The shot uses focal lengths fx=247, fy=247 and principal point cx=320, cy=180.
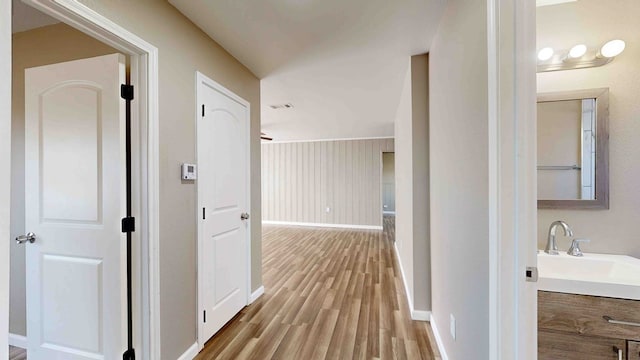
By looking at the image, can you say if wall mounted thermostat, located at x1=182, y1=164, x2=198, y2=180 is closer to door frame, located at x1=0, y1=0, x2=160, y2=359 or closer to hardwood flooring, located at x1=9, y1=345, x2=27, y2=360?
door frame, located at x1=0, y1=0, x2=160, y2=359

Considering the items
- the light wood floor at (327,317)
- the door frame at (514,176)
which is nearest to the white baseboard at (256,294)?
the light wood floor at (327,317)

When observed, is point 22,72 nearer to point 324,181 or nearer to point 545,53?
point 545,53

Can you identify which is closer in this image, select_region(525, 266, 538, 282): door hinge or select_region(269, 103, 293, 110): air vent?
select_region(525, 266, 538, 282): door hinge

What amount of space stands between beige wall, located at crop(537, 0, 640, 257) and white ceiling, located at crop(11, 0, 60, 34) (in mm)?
3171

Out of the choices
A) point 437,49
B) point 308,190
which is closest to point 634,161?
point 437,49

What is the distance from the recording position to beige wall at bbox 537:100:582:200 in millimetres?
1488

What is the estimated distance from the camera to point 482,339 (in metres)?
1.04

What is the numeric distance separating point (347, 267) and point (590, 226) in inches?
105

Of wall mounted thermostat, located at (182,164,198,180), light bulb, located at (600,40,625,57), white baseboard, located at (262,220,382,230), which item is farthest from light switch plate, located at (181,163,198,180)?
white baseboard, located at (262,220,382,230)

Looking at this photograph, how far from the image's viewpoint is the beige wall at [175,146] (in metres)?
1.52

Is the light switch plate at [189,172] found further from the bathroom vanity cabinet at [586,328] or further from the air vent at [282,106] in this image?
the air vent at [282,106]

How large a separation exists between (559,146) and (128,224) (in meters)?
2.66

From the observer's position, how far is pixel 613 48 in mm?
1377
